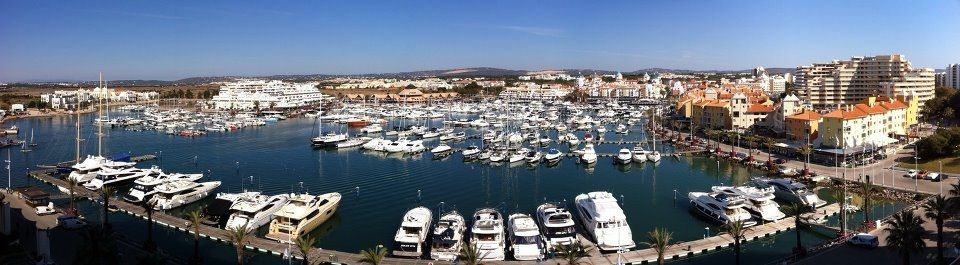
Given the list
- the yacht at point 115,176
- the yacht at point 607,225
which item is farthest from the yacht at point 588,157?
the yacht at point 115,176

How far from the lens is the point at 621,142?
37438 millimetres

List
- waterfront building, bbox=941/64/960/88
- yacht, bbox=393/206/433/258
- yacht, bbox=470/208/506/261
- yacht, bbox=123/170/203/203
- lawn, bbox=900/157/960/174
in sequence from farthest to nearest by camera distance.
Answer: waterfront building, bbox=941/64/960/88, lawn, bbox=900/157/960/174, yacht, bbox=123/170/203/203, yacht, bbox=393/206/433/258, yacht, bbox=470/208/506/261

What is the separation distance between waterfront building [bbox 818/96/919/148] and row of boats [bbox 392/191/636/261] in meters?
15.6

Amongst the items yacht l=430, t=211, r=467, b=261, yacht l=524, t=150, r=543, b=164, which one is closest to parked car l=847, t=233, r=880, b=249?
yacht l=430, t=211, r=467, b=261

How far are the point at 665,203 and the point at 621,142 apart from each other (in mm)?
17491

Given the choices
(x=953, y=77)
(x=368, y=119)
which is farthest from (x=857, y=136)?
(x=953, y=77)

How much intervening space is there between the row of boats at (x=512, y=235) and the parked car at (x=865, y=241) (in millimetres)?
4540

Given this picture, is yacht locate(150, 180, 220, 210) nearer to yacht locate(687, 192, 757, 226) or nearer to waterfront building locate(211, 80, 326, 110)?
yacht locate(687, 192, 757, 226)

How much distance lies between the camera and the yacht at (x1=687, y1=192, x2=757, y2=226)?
53.8 feet

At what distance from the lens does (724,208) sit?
55.0 feet

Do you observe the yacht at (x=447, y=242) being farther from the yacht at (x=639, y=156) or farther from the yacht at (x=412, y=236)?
the yacht at (x=639, y=156)

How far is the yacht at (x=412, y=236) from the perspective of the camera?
44.4 ft

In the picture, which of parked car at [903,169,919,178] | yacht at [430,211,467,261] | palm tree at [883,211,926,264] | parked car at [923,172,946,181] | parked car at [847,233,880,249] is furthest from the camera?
parked car at [903,169,919,178]

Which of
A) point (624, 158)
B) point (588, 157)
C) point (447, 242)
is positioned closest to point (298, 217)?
point (447, 242)
